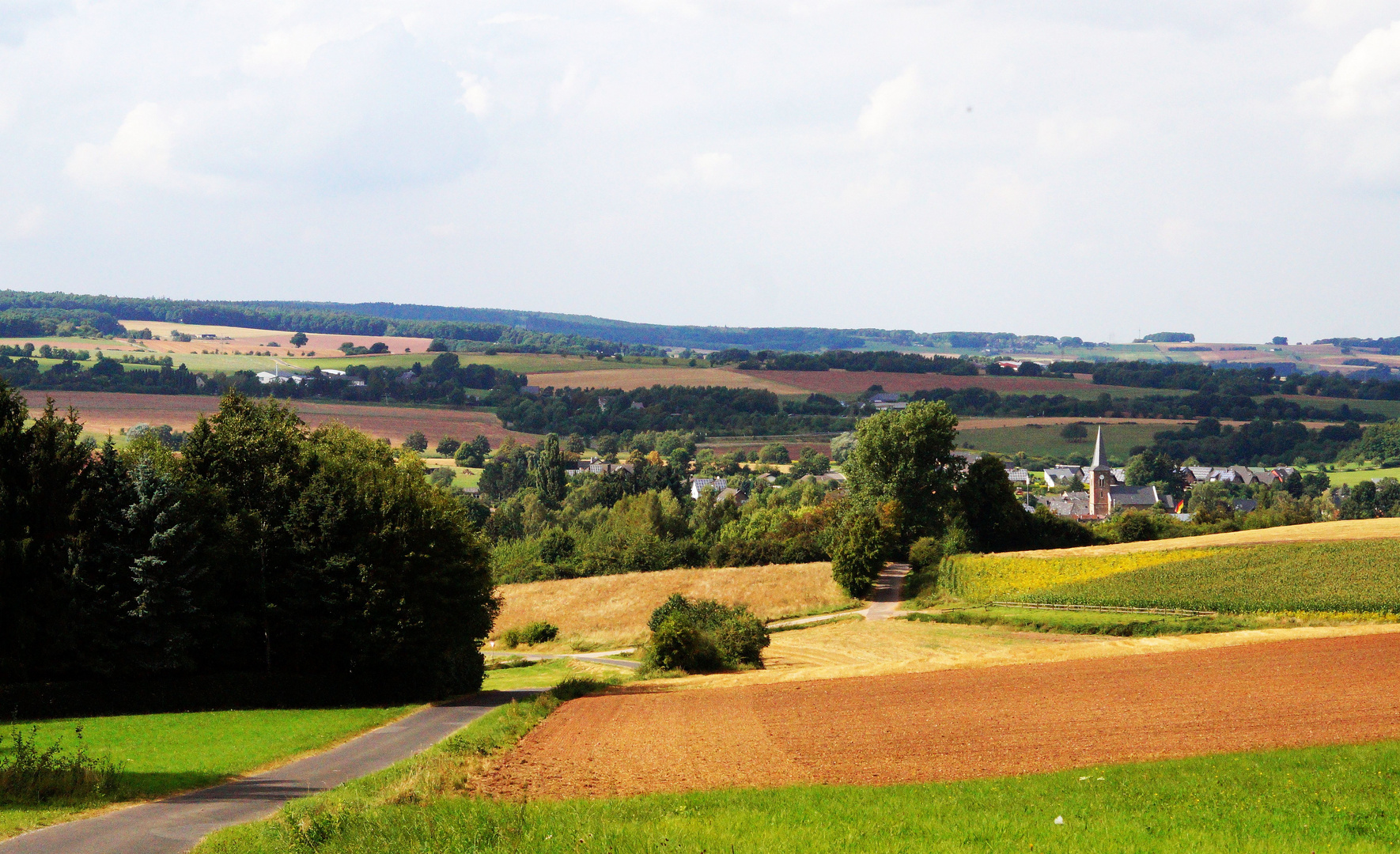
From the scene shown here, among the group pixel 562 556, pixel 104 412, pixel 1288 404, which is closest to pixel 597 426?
pixel 104 412

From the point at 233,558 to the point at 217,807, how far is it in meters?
15.3

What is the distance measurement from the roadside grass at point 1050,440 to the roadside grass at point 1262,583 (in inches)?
3758

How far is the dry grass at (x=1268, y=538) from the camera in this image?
57.0 m

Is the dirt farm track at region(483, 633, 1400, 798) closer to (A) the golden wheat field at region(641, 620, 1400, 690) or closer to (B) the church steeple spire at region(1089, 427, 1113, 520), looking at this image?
(A) the golden wheat field at region(641, 620, 1400, 690)

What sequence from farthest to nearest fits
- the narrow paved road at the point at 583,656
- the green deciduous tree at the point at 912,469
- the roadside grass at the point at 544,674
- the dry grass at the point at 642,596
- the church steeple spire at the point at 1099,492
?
the church steeple spire at the point at 1099,492 → the green deciduous tree at the point at 912,469 → the dry grass at the point at 642,596 → the narrow paved road at the point at 583,656 → the roadside grass at the point at 544,674

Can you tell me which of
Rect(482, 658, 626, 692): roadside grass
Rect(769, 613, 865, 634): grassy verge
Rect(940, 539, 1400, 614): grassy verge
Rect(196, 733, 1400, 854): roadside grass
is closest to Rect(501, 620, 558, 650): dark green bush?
Rect(482, 658, 626, 692): roadside grass

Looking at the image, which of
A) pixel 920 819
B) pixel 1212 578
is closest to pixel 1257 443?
pixel 1212 578

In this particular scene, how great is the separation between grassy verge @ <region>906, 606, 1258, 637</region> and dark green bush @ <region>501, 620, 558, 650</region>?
21.2 meters

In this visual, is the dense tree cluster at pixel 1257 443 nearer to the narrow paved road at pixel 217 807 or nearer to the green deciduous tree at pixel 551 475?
the green deciduous tree at pixel 551 475

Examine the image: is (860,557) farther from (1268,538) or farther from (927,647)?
(1268,538)

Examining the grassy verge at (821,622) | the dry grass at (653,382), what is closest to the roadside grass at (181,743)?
the grassy verge at (821,622)

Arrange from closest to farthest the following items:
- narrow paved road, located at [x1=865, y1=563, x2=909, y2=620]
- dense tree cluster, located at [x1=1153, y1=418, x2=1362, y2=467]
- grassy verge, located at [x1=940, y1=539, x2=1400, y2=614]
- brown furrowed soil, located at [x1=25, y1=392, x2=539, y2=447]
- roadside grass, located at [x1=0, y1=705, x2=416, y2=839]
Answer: roadside grass, located at [x1=0, y1=705, x2=416, y2=839], grassy verge, located at [x1=940, y1=539, x2=1400, y2=614], narrow paved road, located at [x1=865, y1=563, x2=909, y2=620], brown furrowed soil, located at [x1=25, y1=392, x2=539, y2=447], dense tree cluster, located at [x1=1153, y1=418, x2=1362, y2=467]

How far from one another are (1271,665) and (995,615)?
2232cm

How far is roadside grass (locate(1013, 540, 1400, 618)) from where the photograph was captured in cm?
4425
